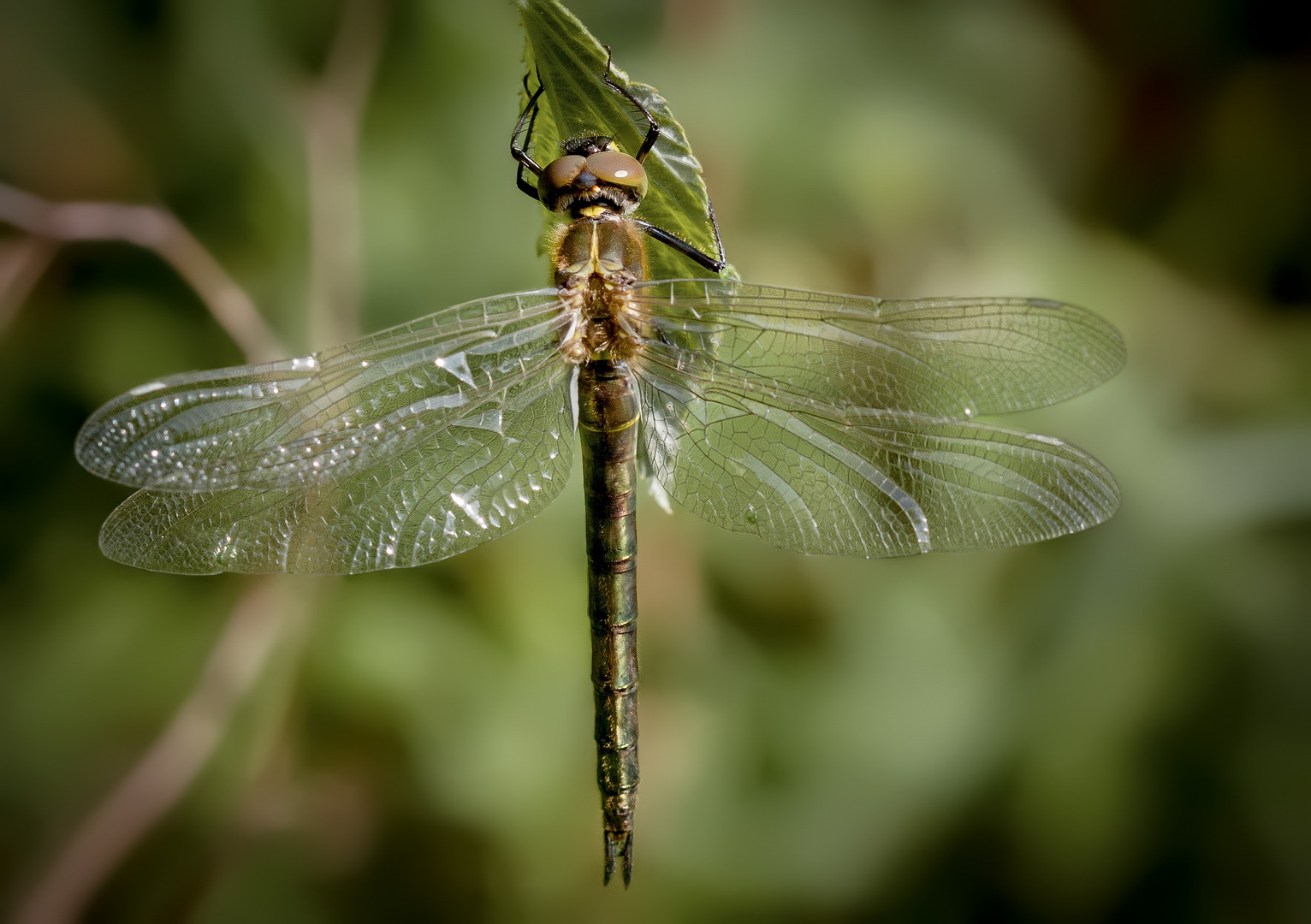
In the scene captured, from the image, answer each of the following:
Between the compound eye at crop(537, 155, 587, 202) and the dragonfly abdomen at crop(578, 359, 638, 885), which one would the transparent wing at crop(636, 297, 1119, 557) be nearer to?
the dragonfly abdomen at crop(578, 359, 638, 885)

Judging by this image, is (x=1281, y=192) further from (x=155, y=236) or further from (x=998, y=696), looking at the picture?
(x=155, y=236)

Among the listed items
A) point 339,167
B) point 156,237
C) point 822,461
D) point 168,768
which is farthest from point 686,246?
point 168,768

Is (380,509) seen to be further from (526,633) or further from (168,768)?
(168,768)

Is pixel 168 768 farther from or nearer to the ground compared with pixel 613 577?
nearer to the ground

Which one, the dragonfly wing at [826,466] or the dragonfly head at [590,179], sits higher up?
the dragonfly head at [590,179]

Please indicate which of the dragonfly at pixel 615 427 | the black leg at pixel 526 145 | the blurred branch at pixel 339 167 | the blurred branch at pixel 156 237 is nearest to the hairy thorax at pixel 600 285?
the dragonfly at pixel 615 427

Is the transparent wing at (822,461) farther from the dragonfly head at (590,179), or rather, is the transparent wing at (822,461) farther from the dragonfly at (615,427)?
the dragonfly head at (590,179)
